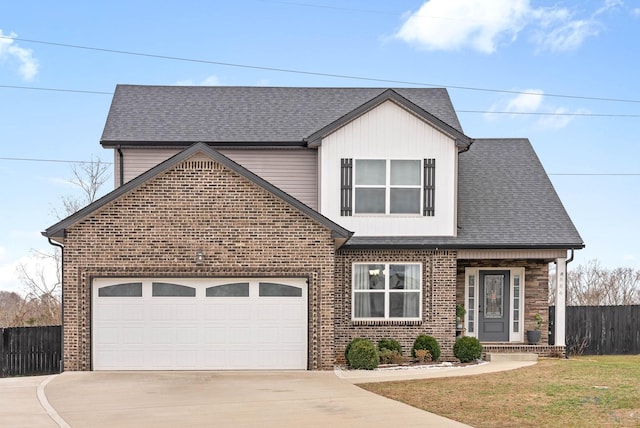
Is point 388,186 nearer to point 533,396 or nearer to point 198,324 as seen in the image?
point 198,324

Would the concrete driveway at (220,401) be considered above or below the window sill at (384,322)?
below

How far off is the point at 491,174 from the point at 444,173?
154 inches

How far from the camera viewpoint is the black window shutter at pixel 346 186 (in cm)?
2011

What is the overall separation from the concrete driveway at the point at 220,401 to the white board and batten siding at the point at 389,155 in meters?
5.11

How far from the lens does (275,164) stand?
70.0ft

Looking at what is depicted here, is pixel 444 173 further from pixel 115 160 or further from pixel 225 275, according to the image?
pixel 115 160

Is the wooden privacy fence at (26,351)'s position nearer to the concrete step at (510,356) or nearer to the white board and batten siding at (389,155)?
the white board and batten siding at (389,155)

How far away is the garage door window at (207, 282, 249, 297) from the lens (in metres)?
17.7

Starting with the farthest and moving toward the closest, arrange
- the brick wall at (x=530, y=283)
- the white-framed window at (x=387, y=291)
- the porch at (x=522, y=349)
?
the brick wall at (x=530, y=283)
the porch at (x=522, y=349)
the white-framed window at (x=387, y=291)

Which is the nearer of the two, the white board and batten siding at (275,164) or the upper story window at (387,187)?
the upper story window at (387,187)

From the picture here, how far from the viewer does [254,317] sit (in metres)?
17.8

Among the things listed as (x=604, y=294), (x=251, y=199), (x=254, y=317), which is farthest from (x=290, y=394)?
(x=604, y=294)

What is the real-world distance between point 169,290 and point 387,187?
670 centimetres

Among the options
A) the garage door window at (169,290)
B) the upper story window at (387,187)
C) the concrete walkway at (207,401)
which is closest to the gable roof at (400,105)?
the upper story window at (387,187)
